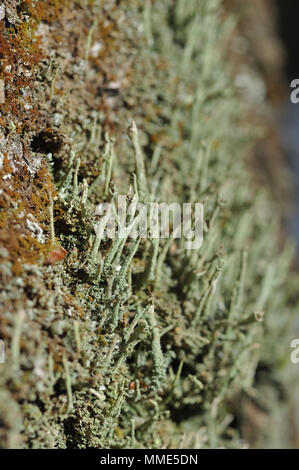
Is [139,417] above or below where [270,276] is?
below

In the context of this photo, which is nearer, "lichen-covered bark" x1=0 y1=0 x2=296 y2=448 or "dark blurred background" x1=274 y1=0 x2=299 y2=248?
"lichen-covered bark" x1=0 y1=0 x2=296 y2=448

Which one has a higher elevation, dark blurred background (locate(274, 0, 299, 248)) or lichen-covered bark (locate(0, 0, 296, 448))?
dark blurred background (locate(274, 0, 299, 248))

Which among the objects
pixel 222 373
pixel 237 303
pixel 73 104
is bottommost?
pixel 222 373

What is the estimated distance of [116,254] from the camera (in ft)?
3.86

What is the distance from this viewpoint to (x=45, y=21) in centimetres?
142

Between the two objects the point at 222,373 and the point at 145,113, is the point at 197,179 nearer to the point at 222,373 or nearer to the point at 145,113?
the point at 145,113

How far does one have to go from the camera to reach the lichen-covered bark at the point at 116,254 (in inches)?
40.5

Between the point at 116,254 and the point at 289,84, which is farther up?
the point at 289,84

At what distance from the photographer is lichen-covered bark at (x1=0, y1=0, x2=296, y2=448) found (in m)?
1.03

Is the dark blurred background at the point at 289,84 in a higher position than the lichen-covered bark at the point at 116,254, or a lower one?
higher

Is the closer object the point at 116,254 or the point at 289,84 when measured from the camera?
the point at 116,254

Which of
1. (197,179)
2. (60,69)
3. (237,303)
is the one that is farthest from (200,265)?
(60,69)

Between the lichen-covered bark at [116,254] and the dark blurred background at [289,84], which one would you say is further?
the dark blurred background at [289,84]
